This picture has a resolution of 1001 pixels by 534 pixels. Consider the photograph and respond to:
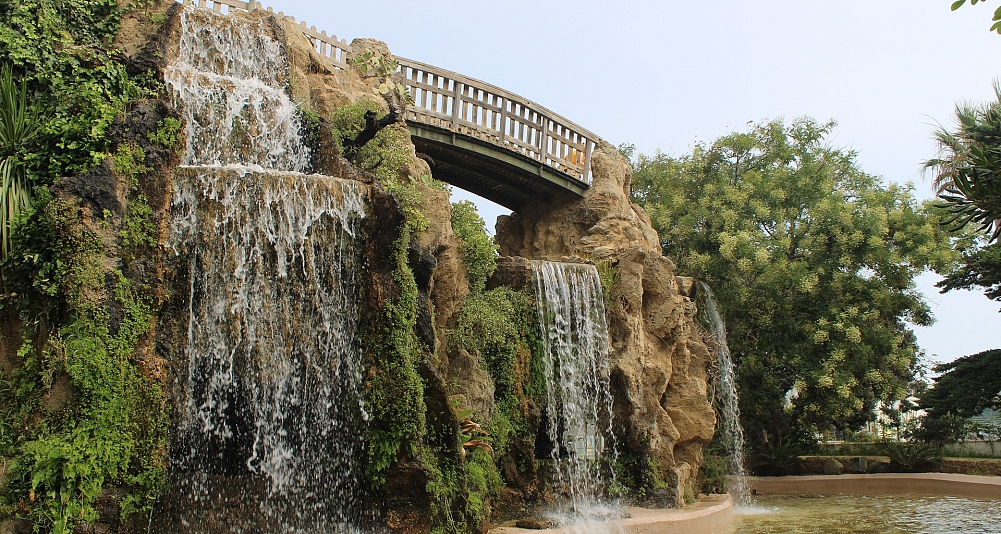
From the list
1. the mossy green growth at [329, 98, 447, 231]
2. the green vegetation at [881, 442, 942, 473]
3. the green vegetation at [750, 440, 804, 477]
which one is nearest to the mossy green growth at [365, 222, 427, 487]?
the mossy green growth at [329, 98, 447, 231]

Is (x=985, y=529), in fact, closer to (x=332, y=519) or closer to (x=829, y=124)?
(x=332, y=519)

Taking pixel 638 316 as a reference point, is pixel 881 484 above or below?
below

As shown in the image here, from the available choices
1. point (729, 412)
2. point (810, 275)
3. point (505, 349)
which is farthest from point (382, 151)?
point (810, 275)

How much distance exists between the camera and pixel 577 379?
44.2ft

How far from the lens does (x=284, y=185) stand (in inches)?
367

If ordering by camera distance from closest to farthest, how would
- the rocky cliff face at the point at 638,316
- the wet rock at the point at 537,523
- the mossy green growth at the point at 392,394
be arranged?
the mossy green growth at the point at 392,394
the wet rock at the point at 537,523
the rocky cliff face at the point at 638,316

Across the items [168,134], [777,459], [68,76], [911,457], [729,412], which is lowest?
[777,459]

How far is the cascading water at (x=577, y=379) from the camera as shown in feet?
42.2

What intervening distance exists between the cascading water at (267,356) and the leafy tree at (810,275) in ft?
44.7

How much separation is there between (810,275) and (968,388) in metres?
5.18

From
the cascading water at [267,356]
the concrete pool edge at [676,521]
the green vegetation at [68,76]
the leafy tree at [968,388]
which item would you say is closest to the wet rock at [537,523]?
the concrete pool edge at [676,521]

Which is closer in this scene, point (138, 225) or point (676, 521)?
point (138, 225)

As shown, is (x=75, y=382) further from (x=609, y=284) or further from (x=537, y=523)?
(x=609, y=284)

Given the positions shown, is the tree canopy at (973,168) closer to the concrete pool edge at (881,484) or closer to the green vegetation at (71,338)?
the concrete pool edge at (881,484)
